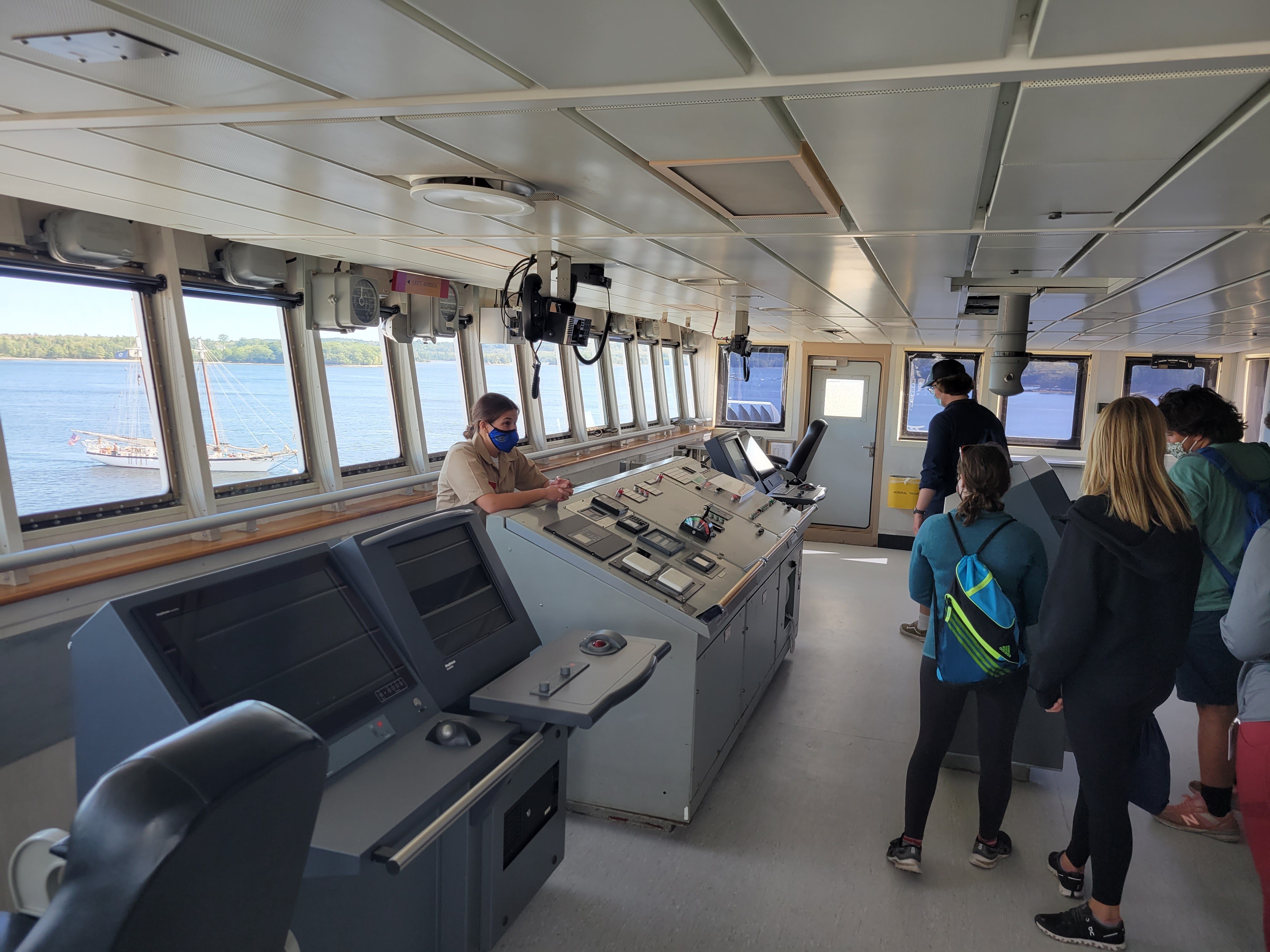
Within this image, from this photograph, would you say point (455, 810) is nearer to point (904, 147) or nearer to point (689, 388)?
point (904, 147)

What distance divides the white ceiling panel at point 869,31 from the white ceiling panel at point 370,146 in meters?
0.98

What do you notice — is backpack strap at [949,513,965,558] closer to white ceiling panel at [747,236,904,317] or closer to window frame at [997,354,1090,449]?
white ceiling panel at [747,236,904,317]

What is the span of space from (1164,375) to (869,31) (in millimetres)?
10072

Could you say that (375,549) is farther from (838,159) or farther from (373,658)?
(838,159)

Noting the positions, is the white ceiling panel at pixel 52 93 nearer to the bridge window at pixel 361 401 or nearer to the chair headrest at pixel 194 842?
the chair headrest at pixel 194 842

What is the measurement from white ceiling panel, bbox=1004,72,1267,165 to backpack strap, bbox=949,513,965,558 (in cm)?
112

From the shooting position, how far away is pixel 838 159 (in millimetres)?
1970

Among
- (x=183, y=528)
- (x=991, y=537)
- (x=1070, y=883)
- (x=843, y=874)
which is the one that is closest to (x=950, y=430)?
(x=991, y=537)

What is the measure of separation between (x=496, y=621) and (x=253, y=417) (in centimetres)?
304

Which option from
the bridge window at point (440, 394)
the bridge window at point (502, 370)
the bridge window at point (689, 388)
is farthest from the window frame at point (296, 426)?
the bridge window at point (689, 388)

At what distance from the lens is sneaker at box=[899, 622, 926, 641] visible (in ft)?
17.5

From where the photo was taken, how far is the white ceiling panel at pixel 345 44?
1.26 metres

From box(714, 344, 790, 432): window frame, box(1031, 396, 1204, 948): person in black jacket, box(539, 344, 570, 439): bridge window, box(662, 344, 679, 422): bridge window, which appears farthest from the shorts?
box(662, 344, 679, 422): bridge window

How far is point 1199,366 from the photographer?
30.5ft
